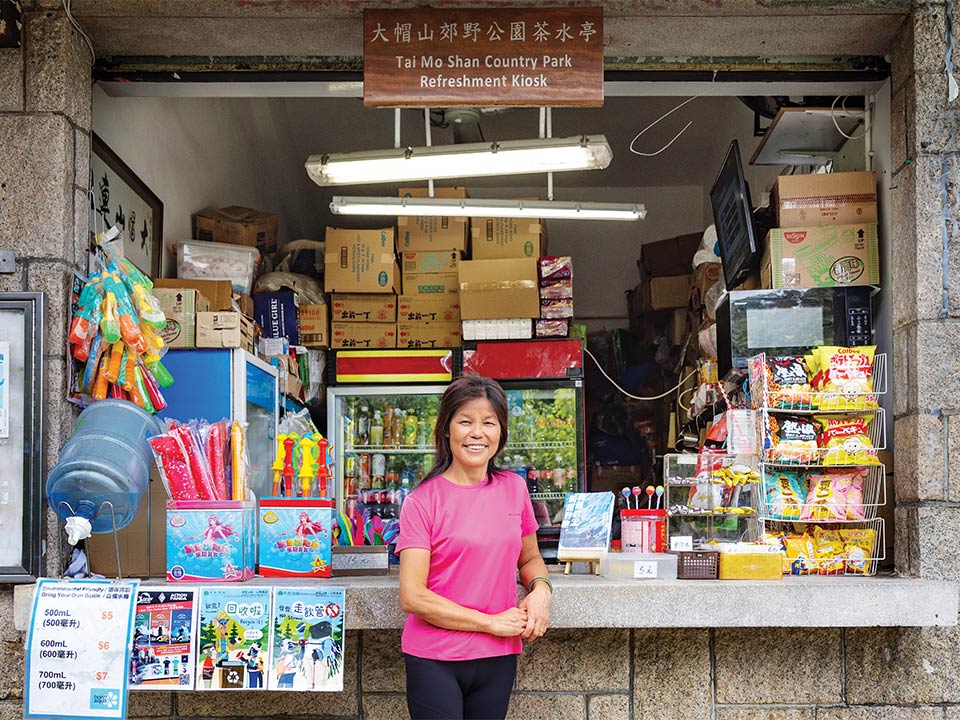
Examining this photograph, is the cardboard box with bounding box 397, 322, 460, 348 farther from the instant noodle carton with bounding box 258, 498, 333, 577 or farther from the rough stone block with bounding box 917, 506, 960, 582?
the rough stone block with bounding box 917, 506, 960, 582

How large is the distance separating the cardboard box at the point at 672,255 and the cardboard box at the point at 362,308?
245 cm

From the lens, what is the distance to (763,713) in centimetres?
390

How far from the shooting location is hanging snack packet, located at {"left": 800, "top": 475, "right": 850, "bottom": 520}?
4.22 meters

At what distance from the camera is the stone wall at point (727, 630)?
12.7 ft

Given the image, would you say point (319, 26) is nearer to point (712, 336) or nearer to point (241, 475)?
point (241, 475)

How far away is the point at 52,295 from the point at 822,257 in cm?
327

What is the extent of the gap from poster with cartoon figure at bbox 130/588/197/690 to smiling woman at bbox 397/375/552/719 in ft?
2.95

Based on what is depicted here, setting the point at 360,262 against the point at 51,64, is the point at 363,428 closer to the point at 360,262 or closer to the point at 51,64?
the point at 360,262

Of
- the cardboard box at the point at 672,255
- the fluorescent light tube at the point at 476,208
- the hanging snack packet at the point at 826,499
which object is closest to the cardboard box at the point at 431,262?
the fluorescent light tube at the point at 476,208

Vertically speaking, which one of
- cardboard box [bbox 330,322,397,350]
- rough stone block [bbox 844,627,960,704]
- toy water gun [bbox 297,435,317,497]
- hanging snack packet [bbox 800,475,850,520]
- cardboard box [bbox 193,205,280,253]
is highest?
cardboard box [bbox 193,205,280,253]

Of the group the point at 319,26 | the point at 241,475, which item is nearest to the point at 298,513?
the point at 241,475

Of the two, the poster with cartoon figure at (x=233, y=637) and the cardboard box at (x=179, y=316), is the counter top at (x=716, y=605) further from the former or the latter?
the cardboard box at (x=179, y=316)

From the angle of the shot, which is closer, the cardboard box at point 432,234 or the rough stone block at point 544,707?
the rough stone block at point 544,707

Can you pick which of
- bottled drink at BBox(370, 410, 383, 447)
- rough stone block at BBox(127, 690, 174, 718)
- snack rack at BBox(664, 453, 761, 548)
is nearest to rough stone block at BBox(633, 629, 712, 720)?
snack rack at BBox(664, 453, 761, 548)
